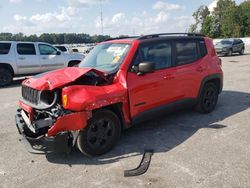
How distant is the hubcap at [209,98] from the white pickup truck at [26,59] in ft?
29.7

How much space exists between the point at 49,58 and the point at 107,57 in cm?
907

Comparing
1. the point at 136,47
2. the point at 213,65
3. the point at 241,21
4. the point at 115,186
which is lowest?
the point at 115,186

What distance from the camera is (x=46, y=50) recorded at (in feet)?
44.9

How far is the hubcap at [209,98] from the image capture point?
6453mm

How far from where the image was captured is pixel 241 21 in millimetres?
65625

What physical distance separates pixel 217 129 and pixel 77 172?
2814mm

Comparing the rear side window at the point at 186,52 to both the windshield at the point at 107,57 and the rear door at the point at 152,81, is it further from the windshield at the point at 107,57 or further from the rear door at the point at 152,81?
the windshield at the point at 107,57

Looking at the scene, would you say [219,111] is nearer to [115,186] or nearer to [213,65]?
[213,65]

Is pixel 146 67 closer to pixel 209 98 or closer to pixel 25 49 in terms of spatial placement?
pixel 209 98

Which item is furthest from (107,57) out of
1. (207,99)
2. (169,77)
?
(207,99)

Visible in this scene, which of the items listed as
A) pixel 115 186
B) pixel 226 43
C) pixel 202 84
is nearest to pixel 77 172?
pixel 115 186

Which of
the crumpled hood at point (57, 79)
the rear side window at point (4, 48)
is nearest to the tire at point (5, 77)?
the rear side window at point (4, 48)

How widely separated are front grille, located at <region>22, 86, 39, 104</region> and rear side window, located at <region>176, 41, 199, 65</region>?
275 centimetres

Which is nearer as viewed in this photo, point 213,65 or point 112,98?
point 112,98
